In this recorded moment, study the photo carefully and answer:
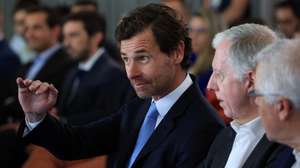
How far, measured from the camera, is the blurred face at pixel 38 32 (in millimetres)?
7898

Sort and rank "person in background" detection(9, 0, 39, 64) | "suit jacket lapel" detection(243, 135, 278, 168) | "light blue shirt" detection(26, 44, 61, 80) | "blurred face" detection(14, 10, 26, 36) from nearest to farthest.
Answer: "suit jacket lapel" detection(243, 135, 278, 168)
"light blue shirt" detection(26, 44, 61, 80)
"blurred face" detection(14, 10, 26, 36)
"person in background" detection(9, 0, 39, 64)

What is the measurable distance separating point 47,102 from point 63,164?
115cm

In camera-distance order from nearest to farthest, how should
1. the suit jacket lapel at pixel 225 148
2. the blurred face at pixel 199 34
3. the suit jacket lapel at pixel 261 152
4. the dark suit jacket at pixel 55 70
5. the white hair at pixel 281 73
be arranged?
the white hair at pixel 281 73
the suit jacket lapel at pixel 261 152
the suit jacket lapel at pixel 225 148
the blurred face at pixel 199 34
the dark suit jacket at pixel 55 70

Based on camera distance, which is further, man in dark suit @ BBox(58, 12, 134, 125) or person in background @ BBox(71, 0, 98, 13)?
person in background @ BBox(71, 0, 98, 13)

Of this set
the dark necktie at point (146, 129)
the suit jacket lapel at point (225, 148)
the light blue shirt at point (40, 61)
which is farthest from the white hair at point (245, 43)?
the light blue shirt at point (40, 61)

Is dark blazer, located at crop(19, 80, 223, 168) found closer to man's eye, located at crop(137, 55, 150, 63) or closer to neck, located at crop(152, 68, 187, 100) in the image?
neck, located at crop(152, 68, 187, 100)

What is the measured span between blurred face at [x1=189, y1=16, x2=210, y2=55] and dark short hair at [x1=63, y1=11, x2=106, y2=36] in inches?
33.2

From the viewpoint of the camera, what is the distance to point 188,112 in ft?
11.3

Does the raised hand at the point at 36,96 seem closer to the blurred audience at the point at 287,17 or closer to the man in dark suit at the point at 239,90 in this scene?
the man in dark suit at the point at 239,90

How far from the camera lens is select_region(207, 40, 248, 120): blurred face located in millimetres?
3129

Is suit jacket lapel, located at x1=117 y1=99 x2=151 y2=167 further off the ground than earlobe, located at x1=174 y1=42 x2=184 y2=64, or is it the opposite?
earlobe, located at x1=174 y1=42 x2=184 y2=64

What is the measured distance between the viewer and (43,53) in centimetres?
756

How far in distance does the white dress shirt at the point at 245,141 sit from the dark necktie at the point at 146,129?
0.47 m

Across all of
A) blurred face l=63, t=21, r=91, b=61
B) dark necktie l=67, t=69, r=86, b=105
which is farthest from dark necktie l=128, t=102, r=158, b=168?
blurred face l=63, t=21, r=91, b=61
